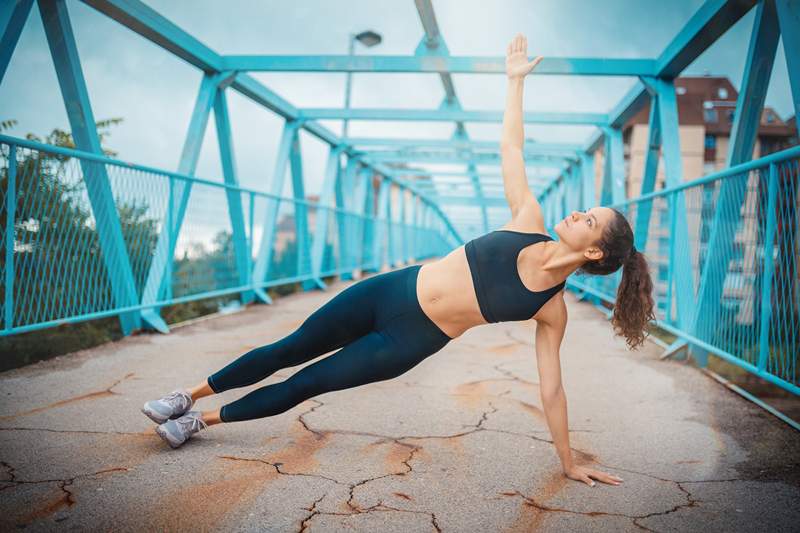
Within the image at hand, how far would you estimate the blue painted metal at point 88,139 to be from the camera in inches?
171

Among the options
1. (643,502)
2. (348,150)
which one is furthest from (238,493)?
(348,150)

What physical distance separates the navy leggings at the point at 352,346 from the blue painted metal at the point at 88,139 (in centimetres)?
273

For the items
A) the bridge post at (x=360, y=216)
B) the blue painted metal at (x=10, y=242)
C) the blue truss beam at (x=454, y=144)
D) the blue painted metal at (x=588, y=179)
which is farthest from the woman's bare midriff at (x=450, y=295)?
the blue painted metal at (x=588, y=179)

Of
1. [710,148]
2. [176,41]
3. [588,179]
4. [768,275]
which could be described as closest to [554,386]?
[768,275]

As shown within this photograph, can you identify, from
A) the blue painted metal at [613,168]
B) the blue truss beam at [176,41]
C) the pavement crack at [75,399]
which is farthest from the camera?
the blue painted metal at [613,168]

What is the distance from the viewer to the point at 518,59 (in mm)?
2281

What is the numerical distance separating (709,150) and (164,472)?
70.5 feet

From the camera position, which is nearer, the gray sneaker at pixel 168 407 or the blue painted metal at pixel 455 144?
the gray sneaker at pixel 168 407

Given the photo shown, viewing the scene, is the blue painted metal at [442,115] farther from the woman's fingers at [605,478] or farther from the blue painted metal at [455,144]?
the woman's fingers at [605,478]

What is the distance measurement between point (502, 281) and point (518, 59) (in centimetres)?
86

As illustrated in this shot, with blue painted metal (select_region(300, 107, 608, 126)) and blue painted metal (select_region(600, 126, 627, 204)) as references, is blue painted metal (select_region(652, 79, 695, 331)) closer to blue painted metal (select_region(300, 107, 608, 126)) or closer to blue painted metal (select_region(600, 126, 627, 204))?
blue painted metal (select_region(600, 126, 627, 204))

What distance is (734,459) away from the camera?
2.50 metres

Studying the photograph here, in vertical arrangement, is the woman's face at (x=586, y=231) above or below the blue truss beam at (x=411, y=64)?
below

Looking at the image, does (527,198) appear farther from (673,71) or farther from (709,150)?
(709,150)
